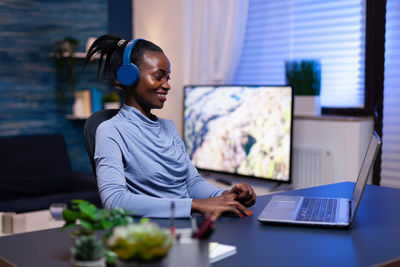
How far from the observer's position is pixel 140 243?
0.66m

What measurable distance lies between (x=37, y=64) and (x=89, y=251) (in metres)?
3.61

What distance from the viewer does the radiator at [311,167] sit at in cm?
295

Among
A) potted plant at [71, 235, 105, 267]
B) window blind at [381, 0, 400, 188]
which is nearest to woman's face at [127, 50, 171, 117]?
potted plant at [71, 235, 105, 267]

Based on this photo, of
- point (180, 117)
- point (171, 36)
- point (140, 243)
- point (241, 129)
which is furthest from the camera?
point (171, 36)

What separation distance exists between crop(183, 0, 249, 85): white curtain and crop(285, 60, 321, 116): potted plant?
1.93 feet

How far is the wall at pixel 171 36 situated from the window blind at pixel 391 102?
1.71 meters

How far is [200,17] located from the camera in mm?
3789

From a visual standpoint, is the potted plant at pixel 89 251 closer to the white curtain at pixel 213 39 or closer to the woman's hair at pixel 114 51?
the woman's hair at pixel 114 51

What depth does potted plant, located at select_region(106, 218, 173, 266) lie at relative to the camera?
0.66 metres

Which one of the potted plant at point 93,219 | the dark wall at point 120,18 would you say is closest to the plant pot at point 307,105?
the dark wall at point 120,18

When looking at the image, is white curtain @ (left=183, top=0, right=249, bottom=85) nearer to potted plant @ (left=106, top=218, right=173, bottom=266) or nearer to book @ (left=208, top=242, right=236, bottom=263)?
book @ (left=208, top=242, right=236, bottom=263)

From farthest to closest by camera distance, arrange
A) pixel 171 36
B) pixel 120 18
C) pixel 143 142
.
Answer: pixel 120 18 → pixel 171 36 → pixel 143 142

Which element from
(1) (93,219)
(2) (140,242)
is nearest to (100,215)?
(1) (93,219)

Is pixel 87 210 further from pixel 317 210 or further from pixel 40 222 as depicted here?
pixel 40 222
